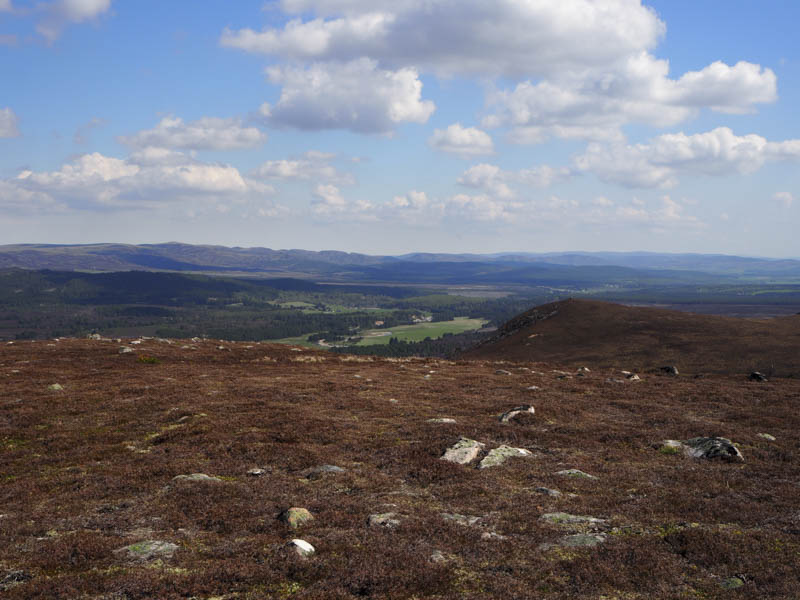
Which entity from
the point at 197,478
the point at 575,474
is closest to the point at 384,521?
the point at 197,478

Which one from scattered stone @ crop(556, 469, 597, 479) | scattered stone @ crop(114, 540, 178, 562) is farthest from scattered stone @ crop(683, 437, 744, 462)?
scattered stone @ crop(114, 540, 178, 562)

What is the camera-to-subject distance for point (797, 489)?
17484 millimetres

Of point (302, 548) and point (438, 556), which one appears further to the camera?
point (302, 548)

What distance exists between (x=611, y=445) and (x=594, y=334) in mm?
72018

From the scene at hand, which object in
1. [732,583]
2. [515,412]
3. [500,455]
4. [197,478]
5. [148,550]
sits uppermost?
[732,583]

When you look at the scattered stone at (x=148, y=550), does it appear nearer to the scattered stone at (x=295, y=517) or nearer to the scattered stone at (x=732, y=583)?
the scattered stone at (x=295, y=517)

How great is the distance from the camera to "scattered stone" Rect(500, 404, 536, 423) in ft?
93.3

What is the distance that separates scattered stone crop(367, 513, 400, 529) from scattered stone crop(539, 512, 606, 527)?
4.56 m

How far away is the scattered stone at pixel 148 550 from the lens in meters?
12.1

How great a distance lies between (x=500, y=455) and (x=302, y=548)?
11869 mm

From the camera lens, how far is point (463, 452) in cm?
2164

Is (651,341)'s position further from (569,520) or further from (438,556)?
(438,556)

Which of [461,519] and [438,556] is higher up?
[438,556]

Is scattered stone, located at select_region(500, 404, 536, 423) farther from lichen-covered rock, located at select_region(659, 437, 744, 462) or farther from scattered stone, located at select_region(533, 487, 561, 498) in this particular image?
scattered stone, located at select_region(533, 487, 561, 498)
